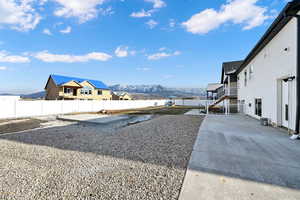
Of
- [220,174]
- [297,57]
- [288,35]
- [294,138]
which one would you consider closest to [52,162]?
[220,174]

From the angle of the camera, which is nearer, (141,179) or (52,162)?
(141,179)

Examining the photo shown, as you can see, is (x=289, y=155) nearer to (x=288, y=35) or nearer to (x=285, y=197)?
(x=285, y=197)

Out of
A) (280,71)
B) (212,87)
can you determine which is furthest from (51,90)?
(280,71)

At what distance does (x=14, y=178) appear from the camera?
2648mm

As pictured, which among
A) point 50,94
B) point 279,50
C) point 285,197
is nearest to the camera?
point 285,197

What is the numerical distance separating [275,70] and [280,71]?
546 mm

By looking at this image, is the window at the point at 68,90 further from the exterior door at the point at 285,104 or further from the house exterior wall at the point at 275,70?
the exterior door at the point at 285,104

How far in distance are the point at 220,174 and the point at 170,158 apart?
1.15 meters

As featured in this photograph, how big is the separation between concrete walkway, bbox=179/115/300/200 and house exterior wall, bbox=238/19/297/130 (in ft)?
10.1

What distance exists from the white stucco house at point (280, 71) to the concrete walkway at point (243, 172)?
94.9 inches

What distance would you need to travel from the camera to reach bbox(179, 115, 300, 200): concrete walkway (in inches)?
83.3

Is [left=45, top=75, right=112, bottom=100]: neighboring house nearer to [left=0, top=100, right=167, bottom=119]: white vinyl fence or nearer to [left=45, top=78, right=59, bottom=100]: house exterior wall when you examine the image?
[left=45, top=78, right=59, bottom=100]: house exterior wall

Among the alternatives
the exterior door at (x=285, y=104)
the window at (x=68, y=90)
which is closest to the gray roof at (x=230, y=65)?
the exterior door at (x=285, y=104)

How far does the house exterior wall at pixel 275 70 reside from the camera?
557 cm
